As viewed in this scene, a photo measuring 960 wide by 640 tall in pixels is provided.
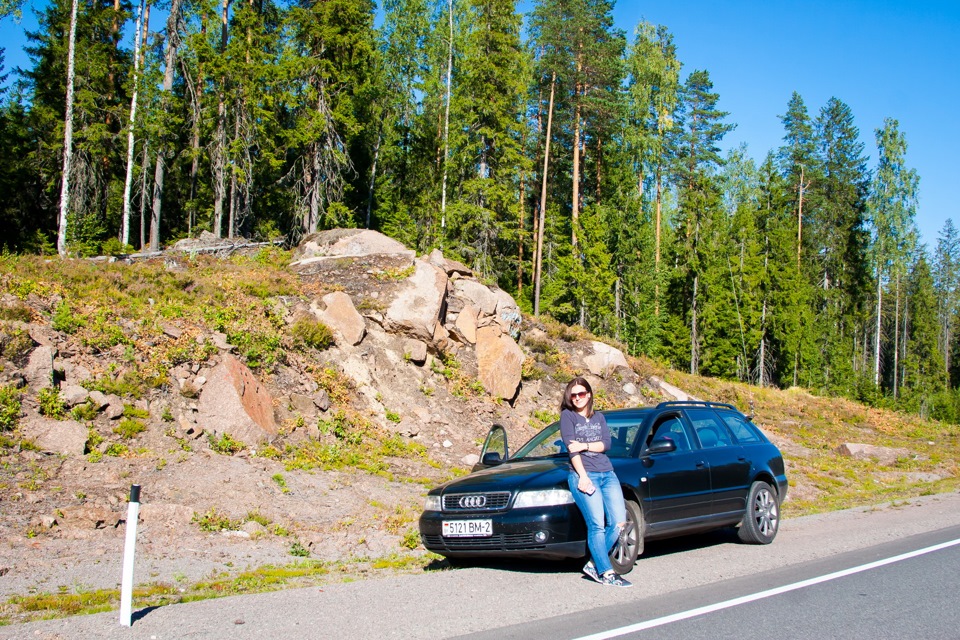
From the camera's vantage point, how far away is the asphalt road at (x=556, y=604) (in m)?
5.11

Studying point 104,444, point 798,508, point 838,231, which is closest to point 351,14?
point 104,444

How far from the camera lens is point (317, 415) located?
1548 centimetres

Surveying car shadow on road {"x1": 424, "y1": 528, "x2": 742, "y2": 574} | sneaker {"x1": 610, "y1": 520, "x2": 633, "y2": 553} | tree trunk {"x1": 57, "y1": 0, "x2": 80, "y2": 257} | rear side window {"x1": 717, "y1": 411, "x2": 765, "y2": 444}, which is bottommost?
car shadow on road {"x1": 424, "y1": 528, "x2": 742, "y2": 574}

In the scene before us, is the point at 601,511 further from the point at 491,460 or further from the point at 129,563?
the point at 129,563

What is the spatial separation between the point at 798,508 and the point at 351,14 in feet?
79.9

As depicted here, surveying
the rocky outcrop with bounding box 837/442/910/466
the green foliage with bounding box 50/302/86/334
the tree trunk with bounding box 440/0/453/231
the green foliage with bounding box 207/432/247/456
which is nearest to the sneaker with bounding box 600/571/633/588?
the green foliage with bounding box 207/432/247/456

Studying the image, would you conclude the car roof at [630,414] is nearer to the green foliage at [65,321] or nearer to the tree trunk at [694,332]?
the green foliage at [65,321]

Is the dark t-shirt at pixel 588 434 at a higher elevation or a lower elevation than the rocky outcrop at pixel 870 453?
higher

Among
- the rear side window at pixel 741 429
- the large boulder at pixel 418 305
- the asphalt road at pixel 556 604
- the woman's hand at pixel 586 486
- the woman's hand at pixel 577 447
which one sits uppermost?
the large boulder at pixel 418 305

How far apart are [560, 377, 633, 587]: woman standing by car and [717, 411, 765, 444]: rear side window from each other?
3.33 metres

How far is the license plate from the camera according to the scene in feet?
22.8

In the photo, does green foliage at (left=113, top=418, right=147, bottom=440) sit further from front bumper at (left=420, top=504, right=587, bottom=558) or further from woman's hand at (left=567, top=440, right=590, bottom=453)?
woman's hand at (left=567, top=440, right=590, bottom=453)

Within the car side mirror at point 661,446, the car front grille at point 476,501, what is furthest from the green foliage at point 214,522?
the car side mirror at point 661,446

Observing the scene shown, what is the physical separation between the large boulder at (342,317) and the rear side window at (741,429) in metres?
10.8
